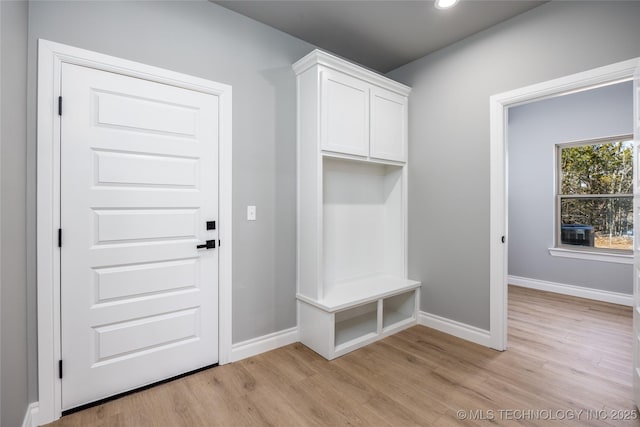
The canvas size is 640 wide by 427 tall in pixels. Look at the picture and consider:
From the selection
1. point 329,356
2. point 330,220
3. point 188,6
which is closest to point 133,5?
point 188,6

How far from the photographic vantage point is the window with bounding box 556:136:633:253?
3988mm

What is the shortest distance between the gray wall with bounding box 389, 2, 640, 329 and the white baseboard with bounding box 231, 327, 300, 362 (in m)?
1.43

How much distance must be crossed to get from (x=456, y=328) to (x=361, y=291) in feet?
3.20

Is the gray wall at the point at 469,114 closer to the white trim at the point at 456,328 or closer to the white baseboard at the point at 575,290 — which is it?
the white trim at the point at 456,328

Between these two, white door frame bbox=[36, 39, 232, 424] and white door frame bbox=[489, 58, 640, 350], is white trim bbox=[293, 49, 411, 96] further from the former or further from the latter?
white door frame bbox=[36, 39, 232, 424]

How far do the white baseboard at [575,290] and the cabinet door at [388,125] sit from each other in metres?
3.08

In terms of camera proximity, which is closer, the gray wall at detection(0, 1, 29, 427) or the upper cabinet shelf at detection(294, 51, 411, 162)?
the gray wall at detection(0, 1, 29, 427)

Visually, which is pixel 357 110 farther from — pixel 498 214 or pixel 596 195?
pixel 596 195

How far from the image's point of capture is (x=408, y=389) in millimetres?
2043

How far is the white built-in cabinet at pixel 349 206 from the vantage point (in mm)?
2566

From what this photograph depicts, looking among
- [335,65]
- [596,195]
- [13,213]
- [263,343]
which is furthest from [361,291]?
[596,195]

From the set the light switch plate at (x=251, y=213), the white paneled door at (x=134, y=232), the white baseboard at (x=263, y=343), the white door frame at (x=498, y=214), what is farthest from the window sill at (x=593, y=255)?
the white paneled door at (x=134, y=232)

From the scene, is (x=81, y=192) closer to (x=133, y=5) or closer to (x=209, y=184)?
(x=209, y=184)

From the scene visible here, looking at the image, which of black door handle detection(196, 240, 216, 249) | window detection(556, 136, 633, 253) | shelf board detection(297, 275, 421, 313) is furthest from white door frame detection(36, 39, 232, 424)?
window detection(556, 136, 633, 253)
